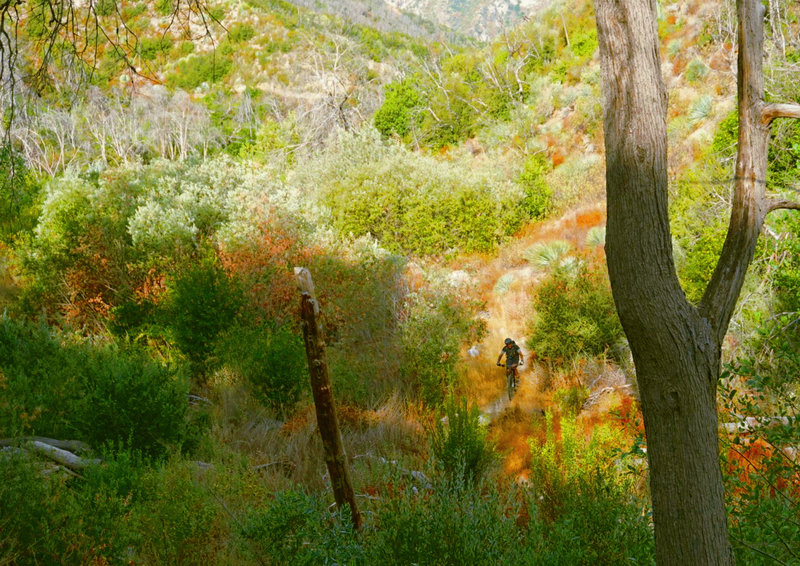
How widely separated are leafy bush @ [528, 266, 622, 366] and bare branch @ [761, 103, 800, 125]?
5744mm

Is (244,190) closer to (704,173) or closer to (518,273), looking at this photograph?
(518,273)

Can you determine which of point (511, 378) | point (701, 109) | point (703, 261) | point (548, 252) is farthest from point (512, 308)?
point (701, 109)

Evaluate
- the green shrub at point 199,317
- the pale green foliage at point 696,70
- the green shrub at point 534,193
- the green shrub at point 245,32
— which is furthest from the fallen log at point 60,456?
the green shrub at point 245,32

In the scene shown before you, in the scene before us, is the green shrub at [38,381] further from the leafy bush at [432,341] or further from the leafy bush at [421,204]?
Result: the leafy bush at [421,204]

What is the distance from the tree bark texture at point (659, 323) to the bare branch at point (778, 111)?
374 mm

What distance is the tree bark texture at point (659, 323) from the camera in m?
1.85

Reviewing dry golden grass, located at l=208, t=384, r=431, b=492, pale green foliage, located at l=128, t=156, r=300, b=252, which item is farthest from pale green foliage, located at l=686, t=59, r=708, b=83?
dry golden grass, located at l=208, t=384, r=431, b=492

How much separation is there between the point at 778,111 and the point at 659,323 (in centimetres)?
87

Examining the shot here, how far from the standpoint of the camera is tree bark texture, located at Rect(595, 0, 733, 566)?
6.06ft

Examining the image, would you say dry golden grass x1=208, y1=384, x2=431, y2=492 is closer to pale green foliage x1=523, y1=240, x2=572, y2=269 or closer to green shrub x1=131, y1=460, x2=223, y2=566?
green shrub x1=131, y1=460, x2=223, y2=566

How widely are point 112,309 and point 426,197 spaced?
7269mm

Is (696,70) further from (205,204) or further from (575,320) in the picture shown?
(205,204)

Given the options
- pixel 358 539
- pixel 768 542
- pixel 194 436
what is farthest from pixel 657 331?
pixel 194 436

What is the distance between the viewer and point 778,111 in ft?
6.17
